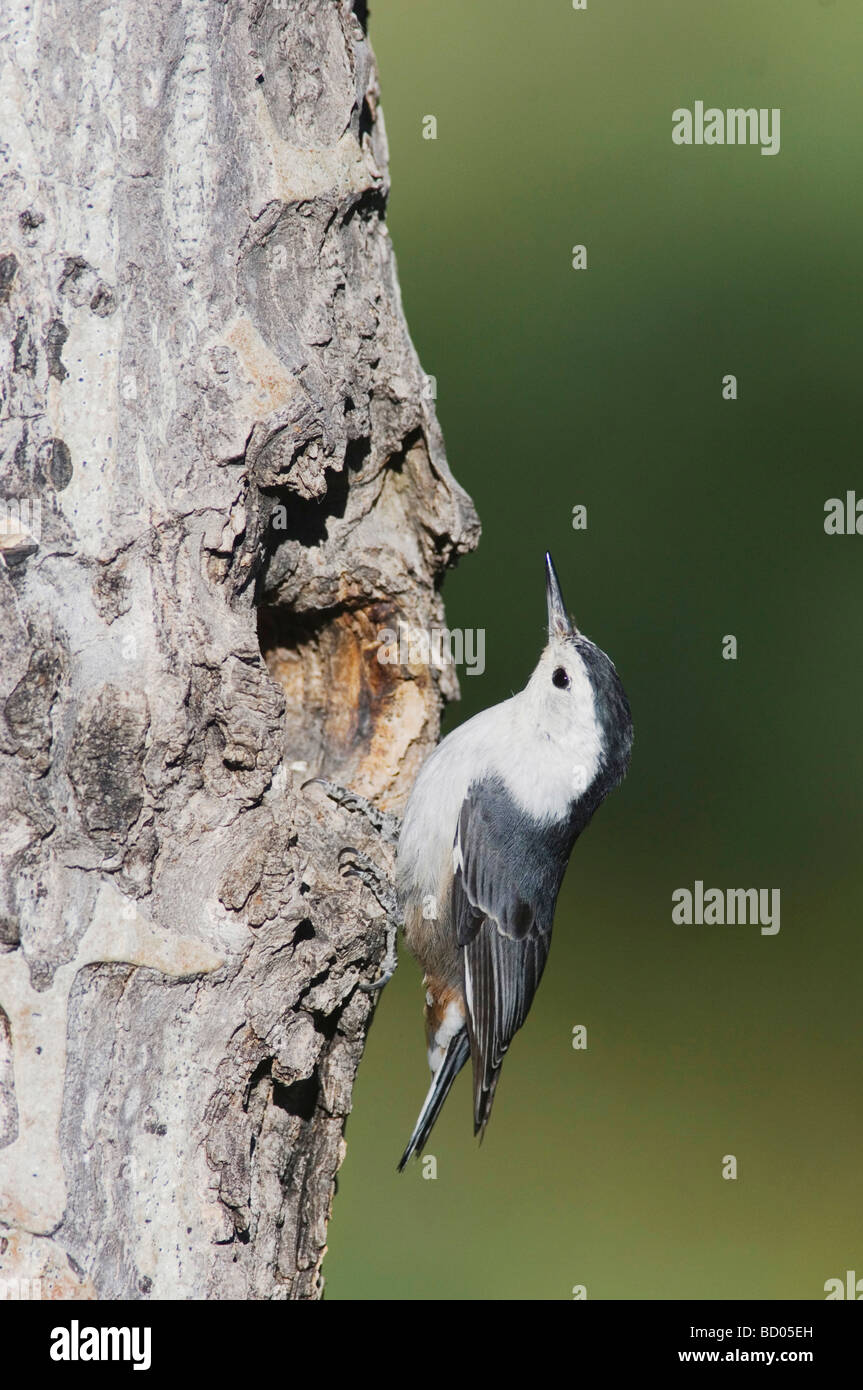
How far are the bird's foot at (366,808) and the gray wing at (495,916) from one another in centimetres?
17

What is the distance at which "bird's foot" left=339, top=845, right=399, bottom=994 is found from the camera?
2236 millimetres

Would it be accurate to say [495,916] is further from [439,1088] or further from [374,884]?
[374,884]

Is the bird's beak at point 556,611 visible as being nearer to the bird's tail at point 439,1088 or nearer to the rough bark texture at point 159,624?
the rough bark texture at point 159,624

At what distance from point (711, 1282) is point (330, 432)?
301 centimetres

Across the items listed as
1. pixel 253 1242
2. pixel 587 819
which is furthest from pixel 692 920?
pixel 253 1242

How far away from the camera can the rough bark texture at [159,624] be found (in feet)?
5.54

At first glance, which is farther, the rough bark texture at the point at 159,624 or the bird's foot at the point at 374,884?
the bird's foot at the point at 374,884

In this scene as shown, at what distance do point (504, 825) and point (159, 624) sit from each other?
1.18 meters

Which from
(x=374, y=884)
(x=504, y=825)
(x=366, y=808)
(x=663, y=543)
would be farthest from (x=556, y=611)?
(x=663, y=543)

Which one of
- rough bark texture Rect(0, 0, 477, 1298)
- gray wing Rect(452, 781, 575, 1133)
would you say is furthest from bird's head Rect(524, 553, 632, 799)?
rough bark texture Rect(0, 0, 477, 1298)

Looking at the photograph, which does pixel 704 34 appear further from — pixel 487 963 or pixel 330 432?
pixel 487 963

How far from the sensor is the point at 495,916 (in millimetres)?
2805

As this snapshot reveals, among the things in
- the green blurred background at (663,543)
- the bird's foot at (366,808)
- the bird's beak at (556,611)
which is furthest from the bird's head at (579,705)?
the green blurred background at (663,543)

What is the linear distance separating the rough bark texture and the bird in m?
0.67
